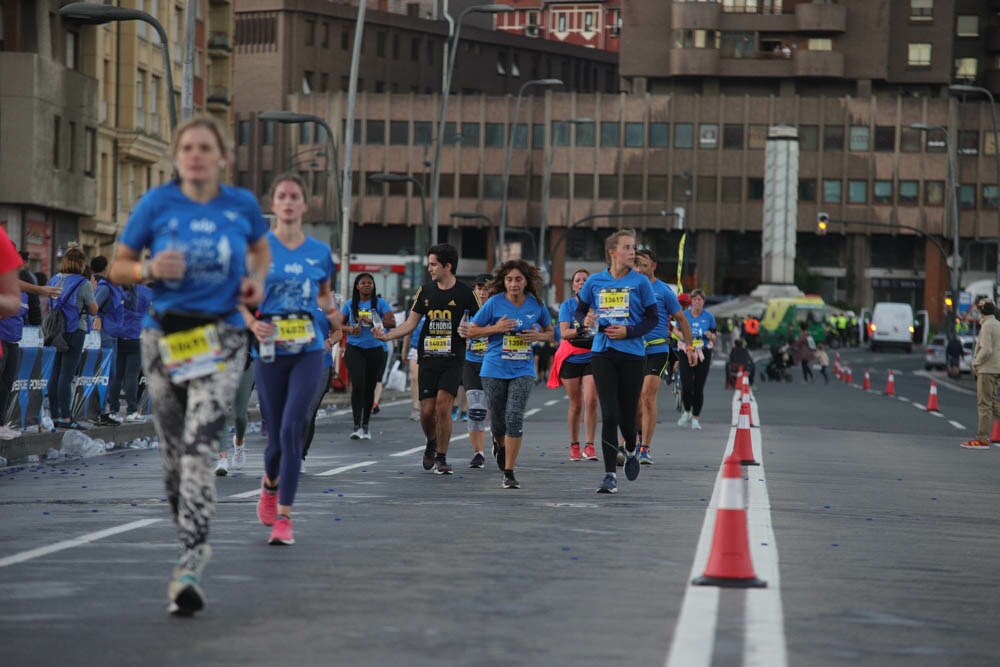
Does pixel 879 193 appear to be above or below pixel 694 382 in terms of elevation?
above

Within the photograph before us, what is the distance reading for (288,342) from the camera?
10336mm

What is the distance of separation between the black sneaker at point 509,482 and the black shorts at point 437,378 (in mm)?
1807

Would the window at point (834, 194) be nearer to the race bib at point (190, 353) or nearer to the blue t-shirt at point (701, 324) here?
the blue t-shirt at point (701, 324)

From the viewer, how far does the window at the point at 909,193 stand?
116250mm

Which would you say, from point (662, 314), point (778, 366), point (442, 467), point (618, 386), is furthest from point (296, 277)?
point (778, 366)

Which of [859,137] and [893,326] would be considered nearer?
[893,326]

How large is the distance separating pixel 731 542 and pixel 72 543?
11.3 ft

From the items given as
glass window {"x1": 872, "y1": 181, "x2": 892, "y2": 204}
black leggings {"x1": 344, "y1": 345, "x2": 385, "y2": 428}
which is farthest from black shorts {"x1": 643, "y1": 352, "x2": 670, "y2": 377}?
glass window {"x1": 872, "y1": 181, "x2": 892, "y2": 204}

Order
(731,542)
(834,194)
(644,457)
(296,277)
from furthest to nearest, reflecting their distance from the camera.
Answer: (834,194), (644,457), (296,277), (731,542)

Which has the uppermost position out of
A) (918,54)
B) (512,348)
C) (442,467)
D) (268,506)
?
(918,54)

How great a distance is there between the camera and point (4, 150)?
48281 mm

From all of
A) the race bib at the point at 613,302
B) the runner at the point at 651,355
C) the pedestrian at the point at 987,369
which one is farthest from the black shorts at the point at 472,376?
the pedestrian at the point at 987,369

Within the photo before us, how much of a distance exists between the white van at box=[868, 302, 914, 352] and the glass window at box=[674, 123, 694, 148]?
744 inches

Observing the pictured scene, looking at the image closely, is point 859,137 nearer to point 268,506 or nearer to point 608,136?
point 608,136
